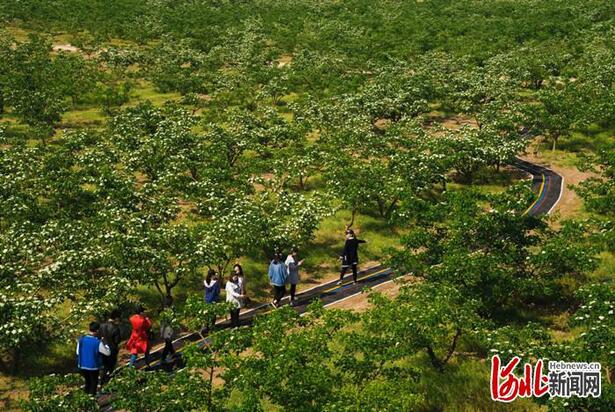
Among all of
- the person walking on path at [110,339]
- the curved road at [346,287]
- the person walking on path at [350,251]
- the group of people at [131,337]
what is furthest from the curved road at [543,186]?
the person walking on path at [110,339]

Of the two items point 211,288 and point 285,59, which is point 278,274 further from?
point 285,59

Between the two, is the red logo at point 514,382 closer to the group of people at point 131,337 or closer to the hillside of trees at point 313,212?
the hillside of trees at point 313,212

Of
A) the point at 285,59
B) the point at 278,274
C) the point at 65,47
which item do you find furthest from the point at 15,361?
the point at 65,47

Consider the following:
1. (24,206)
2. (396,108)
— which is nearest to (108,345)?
(24,206)

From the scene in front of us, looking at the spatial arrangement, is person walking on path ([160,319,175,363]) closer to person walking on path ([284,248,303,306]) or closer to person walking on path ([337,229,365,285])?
person walking on path ([284,248,303,306])

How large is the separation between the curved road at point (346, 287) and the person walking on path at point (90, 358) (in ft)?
2.78

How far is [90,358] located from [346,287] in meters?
11.9

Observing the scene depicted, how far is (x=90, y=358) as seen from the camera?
16.1 metres

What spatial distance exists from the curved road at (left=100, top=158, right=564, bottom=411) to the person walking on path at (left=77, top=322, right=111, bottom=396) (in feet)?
2.78

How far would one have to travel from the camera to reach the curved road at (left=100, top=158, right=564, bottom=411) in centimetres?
1989

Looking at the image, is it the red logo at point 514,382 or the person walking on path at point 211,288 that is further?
the person walking on path at point 211,288

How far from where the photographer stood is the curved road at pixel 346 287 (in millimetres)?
19891

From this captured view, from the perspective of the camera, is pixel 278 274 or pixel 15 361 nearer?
pixel 15 361

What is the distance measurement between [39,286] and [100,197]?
26.5 feet
